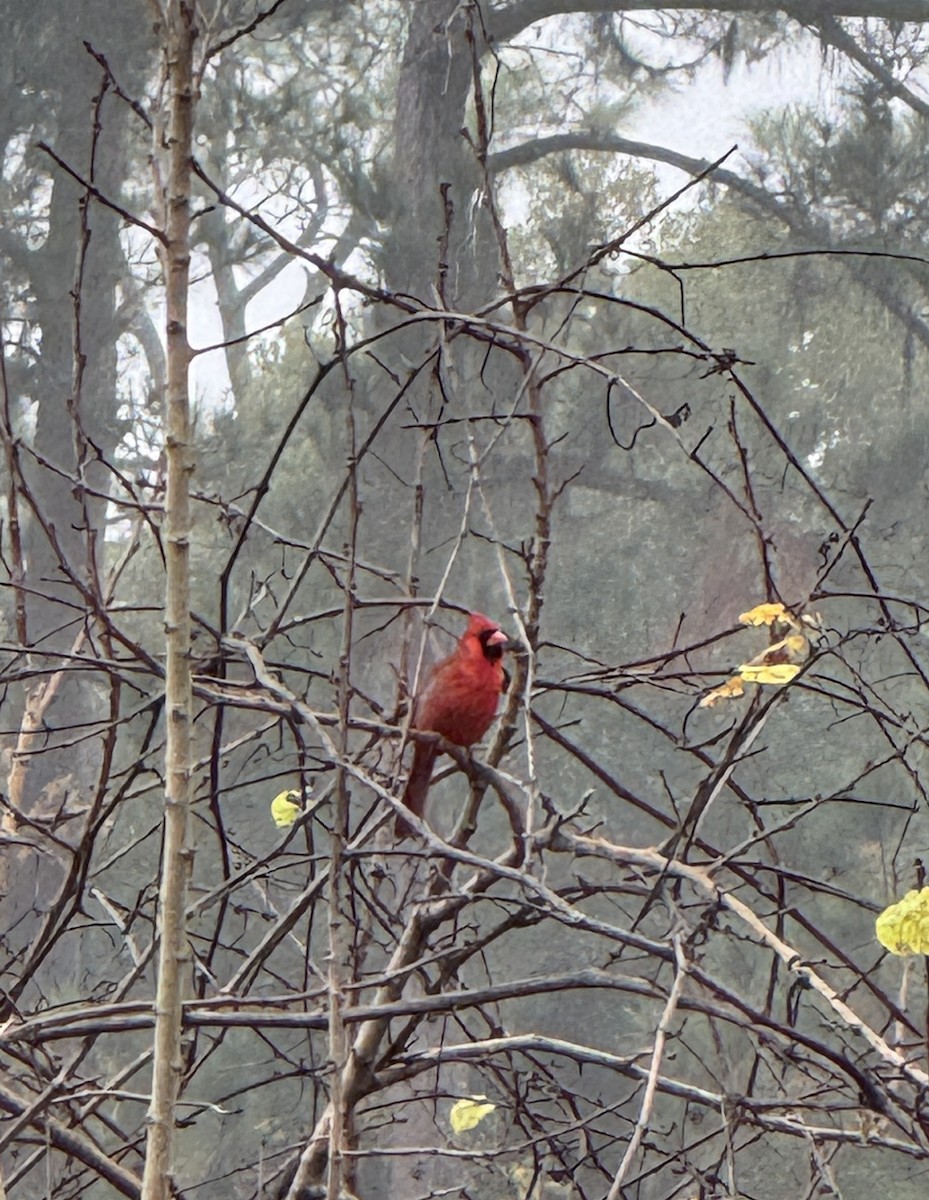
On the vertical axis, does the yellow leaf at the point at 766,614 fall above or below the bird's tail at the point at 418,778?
above

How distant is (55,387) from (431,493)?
27.2 inches

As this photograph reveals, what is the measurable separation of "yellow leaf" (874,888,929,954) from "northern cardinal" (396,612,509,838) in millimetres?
648

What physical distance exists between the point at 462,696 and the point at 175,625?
2.60 ft

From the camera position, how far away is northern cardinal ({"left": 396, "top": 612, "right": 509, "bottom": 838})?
4.38 ft

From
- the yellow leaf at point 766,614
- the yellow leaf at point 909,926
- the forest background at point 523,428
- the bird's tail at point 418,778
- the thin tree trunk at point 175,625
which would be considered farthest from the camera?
the forest background at point 523,428

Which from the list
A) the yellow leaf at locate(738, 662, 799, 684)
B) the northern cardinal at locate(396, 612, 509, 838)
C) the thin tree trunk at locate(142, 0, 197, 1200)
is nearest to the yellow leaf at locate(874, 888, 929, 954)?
the yellow leaf at locate(738, 662, 799, 684)

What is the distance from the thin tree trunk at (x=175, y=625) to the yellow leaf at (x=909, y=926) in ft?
1.15

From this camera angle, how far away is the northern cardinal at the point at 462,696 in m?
1.33

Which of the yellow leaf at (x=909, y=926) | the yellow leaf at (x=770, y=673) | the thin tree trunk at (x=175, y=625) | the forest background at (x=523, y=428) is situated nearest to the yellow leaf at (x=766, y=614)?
the yellow leaf at (x=770, y=673)

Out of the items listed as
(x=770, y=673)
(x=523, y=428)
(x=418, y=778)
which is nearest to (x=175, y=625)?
(x=770, y=673)

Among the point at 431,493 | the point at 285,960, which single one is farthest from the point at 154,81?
the point at 285,960

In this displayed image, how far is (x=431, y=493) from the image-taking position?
2439 mm

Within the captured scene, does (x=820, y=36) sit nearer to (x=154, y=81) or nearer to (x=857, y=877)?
(x=154, y=81)

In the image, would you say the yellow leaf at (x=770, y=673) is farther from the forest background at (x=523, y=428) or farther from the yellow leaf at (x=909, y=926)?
the forest background at (x=523, y=428)
